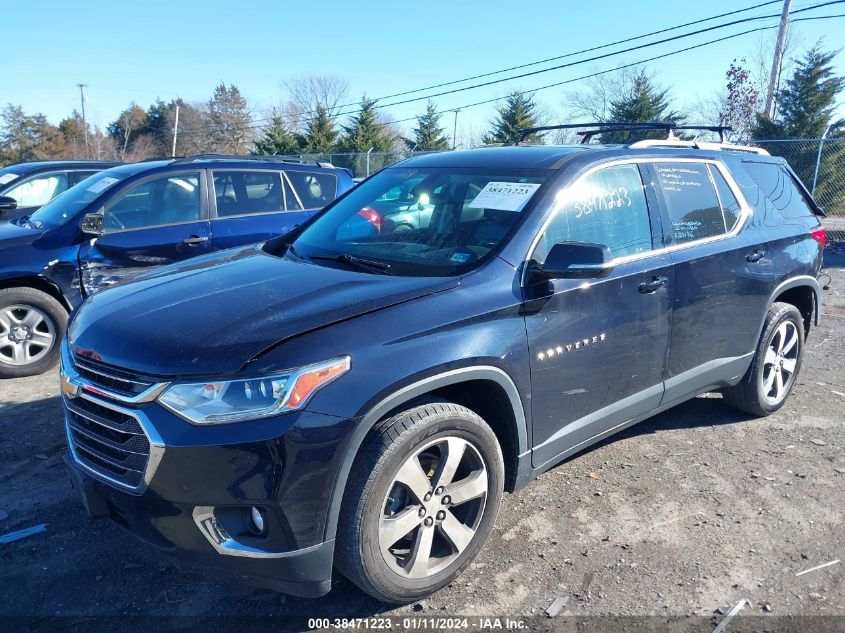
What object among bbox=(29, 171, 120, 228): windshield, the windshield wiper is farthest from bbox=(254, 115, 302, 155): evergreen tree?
the windshield wiper

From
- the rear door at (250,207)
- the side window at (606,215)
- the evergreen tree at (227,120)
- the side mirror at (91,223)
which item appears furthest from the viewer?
the evergreen tree at (227,120)

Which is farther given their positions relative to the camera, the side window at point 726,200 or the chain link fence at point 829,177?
the chain link fence at point 829,177

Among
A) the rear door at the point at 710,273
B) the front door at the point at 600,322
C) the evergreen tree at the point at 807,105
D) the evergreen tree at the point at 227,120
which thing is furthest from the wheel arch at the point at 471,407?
the evergreen tree at the point at 227,120

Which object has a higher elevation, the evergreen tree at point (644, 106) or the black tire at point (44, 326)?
the evergreen tree at point (644, 106)

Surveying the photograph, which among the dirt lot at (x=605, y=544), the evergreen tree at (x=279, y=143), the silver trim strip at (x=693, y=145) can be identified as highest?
the evergreen tree at (x=279, y=143)

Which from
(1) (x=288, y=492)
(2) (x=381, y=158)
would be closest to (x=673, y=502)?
(1) (x=288, y=492)

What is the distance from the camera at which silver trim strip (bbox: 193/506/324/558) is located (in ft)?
7.47

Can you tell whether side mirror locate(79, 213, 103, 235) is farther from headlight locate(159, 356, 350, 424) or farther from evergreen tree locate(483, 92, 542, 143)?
evergreen tree locate(483, 92, 542, 143)

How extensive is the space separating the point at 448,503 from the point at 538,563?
649mm

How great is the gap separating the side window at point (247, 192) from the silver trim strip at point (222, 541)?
183 inches

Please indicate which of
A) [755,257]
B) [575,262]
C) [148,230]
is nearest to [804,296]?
[755,257]

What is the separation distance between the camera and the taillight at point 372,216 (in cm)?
363

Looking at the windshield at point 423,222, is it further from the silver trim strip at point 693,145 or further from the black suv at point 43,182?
the black suv at point 43,182

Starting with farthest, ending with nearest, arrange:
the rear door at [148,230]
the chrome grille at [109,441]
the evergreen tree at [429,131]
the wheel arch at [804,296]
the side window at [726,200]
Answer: the evergreen tree at [429,131] → the rear door at [148,230] → the wheel arch at [804,296] → the side window at [726,200] → the chrome grille at [109,441]
